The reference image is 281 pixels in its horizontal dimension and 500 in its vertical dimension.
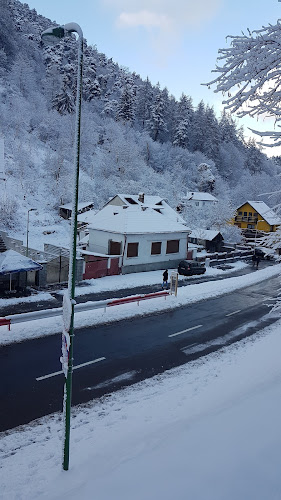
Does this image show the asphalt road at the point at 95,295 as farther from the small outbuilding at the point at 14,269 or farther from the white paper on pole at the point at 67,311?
the white paper on pole at the point at 67,311

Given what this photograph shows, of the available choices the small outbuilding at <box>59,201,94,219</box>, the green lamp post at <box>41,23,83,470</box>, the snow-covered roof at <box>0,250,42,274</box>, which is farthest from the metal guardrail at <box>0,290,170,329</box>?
the small outbuilding at <box>59,201,94,219</box>

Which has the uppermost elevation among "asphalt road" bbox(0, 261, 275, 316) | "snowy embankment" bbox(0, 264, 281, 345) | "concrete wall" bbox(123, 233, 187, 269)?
"concrete wall" bbox(123, 233, 187, 269)

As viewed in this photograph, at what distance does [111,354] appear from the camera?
47.6 ft

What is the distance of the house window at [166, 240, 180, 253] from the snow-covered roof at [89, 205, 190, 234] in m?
1.25

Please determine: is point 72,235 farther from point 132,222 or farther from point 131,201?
point 131,201

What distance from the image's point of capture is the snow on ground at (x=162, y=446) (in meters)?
6.11

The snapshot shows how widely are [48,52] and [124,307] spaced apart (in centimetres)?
11493

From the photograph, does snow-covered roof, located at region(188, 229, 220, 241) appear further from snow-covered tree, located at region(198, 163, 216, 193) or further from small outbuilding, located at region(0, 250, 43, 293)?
snow-covered tree, located at region(198, 163, 216, 193)

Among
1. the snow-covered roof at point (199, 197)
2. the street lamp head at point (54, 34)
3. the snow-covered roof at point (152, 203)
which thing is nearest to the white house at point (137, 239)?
the snow-covered roof at point (152, 203)

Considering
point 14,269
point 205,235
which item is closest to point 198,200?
point 205,235

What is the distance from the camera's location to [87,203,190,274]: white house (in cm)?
3234

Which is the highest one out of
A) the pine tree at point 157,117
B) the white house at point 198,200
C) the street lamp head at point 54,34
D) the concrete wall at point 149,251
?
the pine tree at point 157,117

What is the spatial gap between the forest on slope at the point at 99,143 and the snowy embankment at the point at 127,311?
28211mm

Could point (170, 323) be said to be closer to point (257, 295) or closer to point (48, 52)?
point (257, 295)
